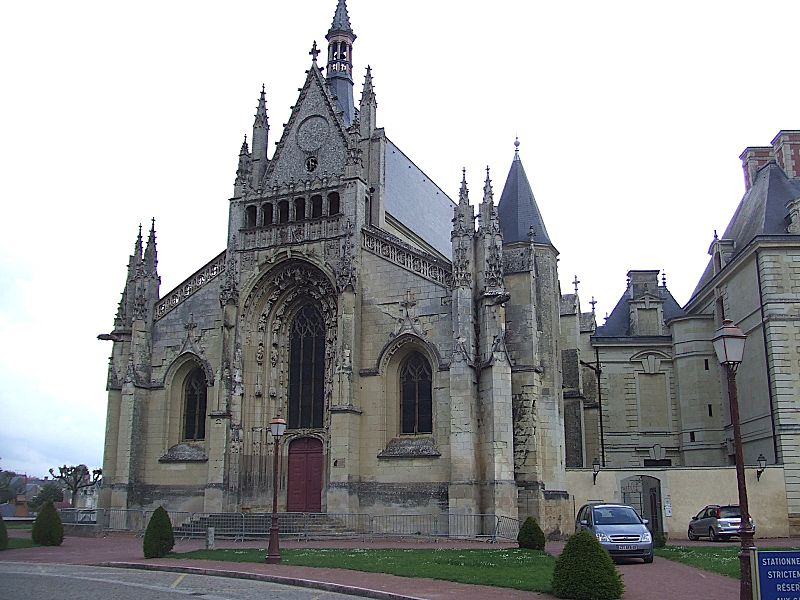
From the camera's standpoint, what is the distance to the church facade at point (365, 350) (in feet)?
98.2

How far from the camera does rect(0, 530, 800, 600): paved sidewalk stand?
46.4ft

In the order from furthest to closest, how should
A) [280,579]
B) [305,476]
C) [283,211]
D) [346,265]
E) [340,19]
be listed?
[340,19] → [283,211] → [305,476] → [346,265] → [280,579]

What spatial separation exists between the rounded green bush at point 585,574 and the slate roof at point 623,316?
114 ft

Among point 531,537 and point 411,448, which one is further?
point 411,448

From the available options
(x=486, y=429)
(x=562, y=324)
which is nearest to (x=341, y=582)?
(x=486, y=429)

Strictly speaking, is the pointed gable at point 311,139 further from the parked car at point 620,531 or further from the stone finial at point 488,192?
the parked car at point 620,531

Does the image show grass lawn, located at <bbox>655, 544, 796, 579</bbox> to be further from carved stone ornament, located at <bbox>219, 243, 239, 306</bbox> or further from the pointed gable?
the pointed gable

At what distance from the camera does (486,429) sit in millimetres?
29016

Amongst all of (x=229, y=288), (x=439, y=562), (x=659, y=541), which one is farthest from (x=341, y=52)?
(x=439, y=562)

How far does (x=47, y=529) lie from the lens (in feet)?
86.9

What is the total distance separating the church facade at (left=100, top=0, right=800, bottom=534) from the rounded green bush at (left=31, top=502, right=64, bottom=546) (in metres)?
6.38

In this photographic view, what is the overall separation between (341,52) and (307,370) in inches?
757

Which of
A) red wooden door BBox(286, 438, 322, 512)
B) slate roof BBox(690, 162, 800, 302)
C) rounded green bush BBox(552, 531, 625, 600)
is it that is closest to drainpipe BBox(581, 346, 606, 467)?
slate roof BBox(690, 162, 800, 302)

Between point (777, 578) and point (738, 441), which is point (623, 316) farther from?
point (777, 578)
